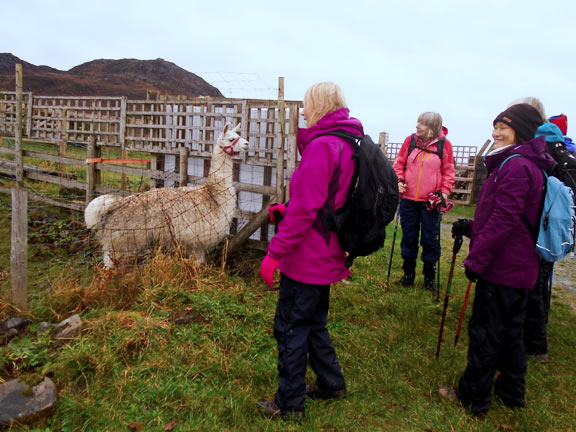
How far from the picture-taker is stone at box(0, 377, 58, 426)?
2.56 meters

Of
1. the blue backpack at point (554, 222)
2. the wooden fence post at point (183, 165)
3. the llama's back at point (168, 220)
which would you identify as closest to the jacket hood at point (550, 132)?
the blue backpack at point (554, 222)

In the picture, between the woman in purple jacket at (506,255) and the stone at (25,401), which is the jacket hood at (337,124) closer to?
the woman in purple jacket at (506,255)

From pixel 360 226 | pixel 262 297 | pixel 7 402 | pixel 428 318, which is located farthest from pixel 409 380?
pixel 7 402

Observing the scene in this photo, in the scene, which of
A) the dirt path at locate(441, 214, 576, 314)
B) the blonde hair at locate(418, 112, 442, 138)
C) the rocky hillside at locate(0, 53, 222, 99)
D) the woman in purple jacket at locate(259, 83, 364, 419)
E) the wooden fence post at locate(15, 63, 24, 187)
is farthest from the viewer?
the rocky hillside at locate(0, 53, 222, 99)

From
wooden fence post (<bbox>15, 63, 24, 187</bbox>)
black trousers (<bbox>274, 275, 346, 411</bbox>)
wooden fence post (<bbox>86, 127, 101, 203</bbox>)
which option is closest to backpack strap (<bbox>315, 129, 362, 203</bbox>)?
black trousers (<bbox>274, 275, 346, 411</bbox>)

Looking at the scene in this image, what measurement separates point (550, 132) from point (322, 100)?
2145 millimetres

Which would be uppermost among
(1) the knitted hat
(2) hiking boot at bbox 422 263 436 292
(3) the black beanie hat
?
(1) the knitted hat

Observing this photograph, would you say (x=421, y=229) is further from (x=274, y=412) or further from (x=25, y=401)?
(x=25, y=401)

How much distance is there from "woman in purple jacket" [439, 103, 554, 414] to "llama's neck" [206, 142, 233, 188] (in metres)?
3.79

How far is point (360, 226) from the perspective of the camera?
7.97 feet

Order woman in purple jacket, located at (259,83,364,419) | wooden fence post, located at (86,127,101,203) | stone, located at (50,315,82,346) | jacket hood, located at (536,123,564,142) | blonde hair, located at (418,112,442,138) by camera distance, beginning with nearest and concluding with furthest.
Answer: woman in purple jacket, located at (259,83,364,419) < jacket hood, located at (536,123,564,142) < stone, located at (50,315,82,346) < blonde hair, located at (418,112,442,138) < wooden fence post, located at (86,127,101,203)

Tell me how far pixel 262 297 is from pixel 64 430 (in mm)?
2470

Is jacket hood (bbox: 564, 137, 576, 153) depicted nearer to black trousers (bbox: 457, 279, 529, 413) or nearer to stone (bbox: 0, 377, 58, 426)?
black trousers (bbox: 457, 279, 529, 413)

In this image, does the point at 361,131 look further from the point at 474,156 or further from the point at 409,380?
the point at 474,156
